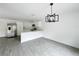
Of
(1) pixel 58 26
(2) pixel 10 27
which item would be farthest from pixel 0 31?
(1) pixel 58 26

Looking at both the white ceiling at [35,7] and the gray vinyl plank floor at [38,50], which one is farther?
the gray vinyl plank floor at [38,50]

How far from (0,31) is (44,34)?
5.09 m

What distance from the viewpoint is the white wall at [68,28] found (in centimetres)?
383

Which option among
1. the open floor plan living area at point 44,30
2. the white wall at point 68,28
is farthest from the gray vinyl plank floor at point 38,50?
the white wall at point 68,28

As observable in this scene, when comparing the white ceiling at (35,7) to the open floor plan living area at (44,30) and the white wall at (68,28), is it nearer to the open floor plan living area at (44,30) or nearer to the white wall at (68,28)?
the open floor plan living area at (44,30)

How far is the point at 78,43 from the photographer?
12.5 ft

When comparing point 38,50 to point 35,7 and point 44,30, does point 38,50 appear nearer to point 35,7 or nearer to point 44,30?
point 35,7

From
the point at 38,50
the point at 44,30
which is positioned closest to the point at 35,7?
the point at 38,50

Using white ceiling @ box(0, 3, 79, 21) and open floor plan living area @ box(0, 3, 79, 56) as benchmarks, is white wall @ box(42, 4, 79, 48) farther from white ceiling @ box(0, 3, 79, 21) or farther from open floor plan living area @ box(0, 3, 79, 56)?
white ceiling @ box(0, 3, 79, 21)

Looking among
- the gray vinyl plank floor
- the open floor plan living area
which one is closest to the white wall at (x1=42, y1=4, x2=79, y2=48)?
the open floor plan living area

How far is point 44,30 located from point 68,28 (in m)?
3.09

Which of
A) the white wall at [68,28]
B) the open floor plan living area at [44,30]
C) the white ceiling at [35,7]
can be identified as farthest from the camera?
the white wall at [68,28]

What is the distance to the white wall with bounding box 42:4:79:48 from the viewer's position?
3825mm

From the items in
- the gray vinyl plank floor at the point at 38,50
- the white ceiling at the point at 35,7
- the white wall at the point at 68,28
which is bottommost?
the gray vinyl plank floor at the point at 38,50
